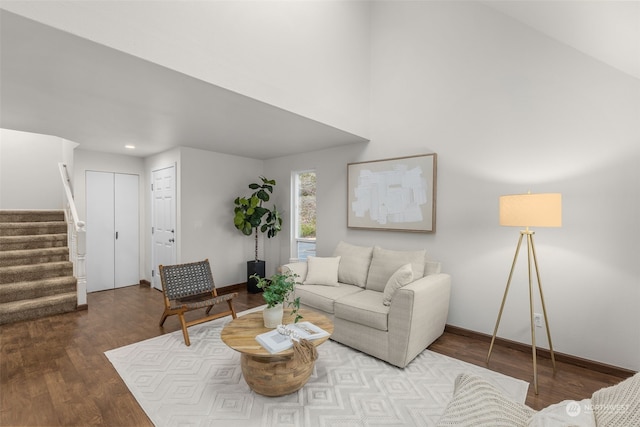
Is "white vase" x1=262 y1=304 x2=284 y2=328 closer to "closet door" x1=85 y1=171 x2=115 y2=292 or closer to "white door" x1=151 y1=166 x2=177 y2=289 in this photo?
"white door" x1=151 y1=166 x2=177 y2=289

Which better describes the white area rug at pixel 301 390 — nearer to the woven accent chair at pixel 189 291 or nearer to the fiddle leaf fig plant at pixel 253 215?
the woven accent chair at pixel 189 291

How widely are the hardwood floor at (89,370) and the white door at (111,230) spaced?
4.21 feet

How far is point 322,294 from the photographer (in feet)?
10.0

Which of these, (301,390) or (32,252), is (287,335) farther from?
(32,252)

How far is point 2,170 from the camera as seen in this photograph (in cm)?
521

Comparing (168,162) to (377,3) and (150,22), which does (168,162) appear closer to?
(150,22)

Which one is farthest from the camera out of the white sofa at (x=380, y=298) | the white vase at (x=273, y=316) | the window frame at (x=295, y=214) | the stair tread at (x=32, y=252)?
the window frame at (x=295, y=214)

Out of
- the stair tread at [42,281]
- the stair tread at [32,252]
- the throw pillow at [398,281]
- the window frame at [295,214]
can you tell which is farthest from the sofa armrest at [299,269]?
the stair tread at [32,252]

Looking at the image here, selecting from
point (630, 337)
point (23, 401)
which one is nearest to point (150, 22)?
point (23, 401)

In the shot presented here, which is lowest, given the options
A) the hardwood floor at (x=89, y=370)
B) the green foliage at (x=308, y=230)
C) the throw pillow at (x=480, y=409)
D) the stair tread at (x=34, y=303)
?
the hardwood floor at (x=89, y=370)

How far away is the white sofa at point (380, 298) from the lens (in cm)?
244

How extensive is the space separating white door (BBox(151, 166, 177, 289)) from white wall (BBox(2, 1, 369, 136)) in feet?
8.88

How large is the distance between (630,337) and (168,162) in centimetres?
587

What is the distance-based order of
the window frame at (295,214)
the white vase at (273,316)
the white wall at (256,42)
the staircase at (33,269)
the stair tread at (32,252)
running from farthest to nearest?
the window frame at (295,214) → the stair tread at (32,252) → the staircase at (33,269) → the white vase at (273,316) → the white wall at (256,42)
